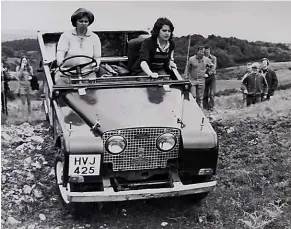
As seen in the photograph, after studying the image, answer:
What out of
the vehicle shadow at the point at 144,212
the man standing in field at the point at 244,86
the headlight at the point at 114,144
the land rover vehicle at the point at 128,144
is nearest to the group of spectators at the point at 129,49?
the land rover vehicle at the point at 128,144

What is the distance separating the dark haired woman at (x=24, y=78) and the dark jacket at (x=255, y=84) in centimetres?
214

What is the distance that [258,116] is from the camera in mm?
6309

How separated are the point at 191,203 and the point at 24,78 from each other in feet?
7.29

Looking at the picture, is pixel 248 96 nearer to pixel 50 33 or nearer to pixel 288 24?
pixel 288 24

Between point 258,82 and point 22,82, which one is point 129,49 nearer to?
point 22,82

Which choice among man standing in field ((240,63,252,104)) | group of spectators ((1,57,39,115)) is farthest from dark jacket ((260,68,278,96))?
group of spectators ((1,57,39,115))

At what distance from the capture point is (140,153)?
434 cm

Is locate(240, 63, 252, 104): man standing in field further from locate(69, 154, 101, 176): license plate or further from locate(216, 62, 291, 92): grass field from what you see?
locate(69, 154, 101, 176): license plate

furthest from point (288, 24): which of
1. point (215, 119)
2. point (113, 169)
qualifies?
point (113, 169)

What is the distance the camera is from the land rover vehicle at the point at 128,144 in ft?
13.8

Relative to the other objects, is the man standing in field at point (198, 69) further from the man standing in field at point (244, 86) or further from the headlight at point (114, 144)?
the headlight at point (114, 144)

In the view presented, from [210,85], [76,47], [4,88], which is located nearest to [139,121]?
[76,47]

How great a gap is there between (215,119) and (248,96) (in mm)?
510

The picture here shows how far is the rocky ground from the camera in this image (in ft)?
14.8
